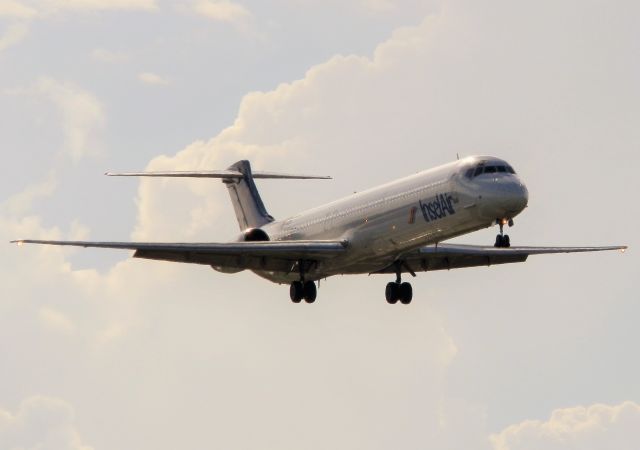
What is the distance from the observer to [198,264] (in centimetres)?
7175

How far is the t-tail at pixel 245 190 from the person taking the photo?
8150 cm

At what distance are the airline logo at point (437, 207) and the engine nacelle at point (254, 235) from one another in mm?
10609

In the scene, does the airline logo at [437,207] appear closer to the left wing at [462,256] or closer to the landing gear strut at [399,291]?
the left wing at [462,256]

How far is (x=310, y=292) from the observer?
7156cm

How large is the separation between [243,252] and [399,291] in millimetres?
6384

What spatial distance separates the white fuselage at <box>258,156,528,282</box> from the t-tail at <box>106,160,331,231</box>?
31.1 ft

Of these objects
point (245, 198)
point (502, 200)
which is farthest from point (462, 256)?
point (245, 198)

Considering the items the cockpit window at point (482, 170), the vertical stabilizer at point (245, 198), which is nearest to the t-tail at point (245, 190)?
the vertical stabilizer at point (245, 198)

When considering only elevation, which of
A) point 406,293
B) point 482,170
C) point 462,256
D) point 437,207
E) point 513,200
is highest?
point 462,256

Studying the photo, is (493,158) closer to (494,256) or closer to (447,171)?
(447,171)

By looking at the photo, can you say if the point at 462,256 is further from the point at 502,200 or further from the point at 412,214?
the point at 502,200

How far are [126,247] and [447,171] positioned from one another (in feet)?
39.4

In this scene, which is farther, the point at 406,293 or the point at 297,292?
the point at 406,293

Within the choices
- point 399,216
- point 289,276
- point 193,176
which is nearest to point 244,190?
point 193,176
